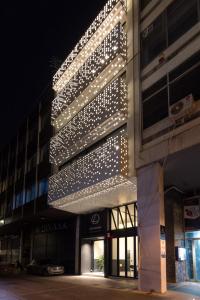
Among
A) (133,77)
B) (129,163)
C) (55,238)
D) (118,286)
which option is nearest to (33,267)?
→ (55,238)

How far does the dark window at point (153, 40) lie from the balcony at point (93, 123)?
208cm

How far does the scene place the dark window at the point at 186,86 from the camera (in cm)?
1594

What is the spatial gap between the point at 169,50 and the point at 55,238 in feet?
71.1

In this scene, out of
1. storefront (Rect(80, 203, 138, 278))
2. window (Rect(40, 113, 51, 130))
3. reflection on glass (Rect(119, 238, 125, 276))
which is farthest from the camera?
window (Rect(40, 113, 51, 130))

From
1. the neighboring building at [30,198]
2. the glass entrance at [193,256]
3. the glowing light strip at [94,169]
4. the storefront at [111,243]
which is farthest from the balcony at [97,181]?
the glass entrance at [193,256]

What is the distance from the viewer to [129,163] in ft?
64.5

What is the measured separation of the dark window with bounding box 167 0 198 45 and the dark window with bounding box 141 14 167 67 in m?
0.51

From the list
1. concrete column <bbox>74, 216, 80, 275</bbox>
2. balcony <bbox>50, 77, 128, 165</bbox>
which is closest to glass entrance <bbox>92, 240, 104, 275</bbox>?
concrete column <bbox>74, 216, 80, 275</bbox>

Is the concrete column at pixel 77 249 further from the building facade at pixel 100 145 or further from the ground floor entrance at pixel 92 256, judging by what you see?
the ground floor entrance at pixel 92 256

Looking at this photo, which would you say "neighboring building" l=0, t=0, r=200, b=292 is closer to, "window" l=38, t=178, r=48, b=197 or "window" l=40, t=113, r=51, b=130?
"window" l=38, t=178, r=48, b=197

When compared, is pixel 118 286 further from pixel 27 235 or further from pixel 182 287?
pixel 27 235

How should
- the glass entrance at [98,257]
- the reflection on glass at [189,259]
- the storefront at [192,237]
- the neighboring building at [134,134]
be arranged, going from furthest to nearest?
1. the glass entrance at [98,257]
2. the reflection on glass at [189,259]
3. the storefront at [192,237]
4. the neighboring building at [134,134]

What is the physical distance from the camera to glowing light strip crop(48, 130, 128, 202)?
19.6m

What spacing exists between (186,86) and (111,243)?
1371cm
